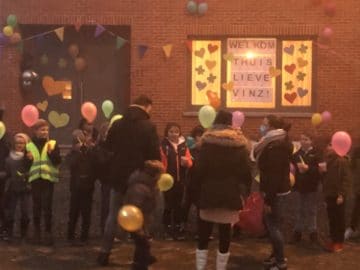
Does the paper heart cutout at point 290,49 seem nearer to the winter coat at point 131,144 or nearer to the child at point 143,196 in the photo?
the winter coat at point 131,144

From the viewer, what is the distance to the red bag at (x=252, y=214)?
7883mm

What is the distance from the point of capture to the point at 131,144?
21.9ft

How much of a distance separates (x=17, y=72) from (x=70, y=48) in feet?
4.02

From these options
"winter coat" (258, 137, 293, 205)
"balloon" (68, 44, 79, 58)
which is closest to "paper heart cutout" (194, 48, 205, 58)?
"balloon" (68, 44, 79, 58)

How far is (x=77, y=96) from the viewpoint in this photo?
46.0ft

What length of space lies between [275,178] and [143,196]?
1.48 meters

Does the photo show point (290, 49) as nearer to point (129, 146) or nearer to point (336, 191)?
point (336, 191)

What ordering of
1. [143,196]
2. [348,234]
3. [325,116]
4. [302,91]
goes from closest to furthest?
[143,196], [348,234], [325,116], [302,91]

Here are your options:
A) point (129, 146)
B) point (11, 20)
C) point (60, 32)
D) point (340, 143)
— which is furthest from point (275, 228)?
point (11, 20)

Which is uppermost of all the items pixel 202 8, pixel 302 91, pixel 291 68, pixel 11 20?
pixel 202 8

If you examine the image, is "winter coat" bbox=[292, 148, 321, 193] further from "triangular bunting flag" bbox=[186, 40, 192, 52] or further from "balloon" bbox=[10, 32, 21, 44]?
"balloon" bbox=[10, 32, 21, 44]

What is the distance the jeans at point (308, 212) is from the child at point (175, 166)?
149 centimetres

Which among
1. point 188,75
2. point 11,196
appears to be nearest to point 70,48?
point 188,75

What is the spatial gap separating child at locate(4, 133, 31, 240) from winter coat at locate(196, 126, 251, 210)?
2580 mm
